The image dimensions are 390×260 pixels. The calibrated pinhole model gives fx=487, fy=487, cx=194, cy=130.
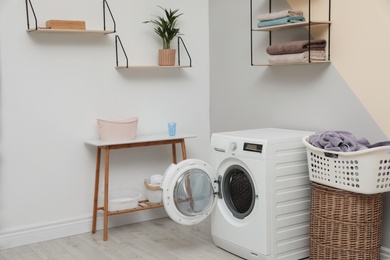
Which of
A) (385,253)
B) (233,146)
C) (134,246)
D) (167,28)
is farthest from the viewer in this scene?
(167,28)

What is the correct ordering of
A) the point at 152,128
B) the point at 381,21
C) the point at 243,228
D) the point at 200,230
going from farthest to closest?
the point at 152,128 → the point at 200,230 → the point at 243,228 → the point at 381,21

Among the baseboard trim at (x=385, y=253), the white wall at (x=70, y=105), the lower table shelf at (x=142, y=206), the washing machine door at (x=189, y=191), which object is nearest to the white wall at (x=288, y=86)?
the baseboard trim at (x=385, y=253)

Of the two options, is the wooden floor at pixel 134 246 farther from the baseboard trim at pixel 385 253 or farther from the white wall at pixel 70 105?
the baseboard trim at pixel 385 253

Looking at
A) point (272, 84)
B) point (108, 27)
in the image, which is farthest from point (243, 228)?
point (108, 27)

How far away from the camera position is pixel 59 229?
12.0ft

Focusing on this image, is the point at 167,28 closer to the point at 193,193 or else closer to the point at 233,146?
the point at 233,146

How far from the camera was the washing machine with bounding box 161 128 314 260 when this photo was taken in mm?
2900

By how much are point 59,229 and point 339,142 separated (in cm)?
216

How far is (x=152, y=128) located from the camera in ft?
13.2

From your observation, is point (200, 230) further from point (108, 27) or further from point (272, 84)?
point (108, 27)

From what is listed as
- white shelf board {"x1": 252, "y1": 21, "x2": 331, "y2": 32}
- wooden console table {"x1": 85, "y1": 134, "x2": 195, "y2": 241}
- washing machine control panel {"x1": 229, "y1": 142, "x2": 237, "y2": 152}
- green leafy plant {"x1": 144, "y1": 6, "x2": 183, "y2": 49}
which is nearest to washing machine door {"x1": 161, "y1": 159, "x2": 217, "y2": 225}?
washing machine control panel {"x1": 229, "y1": 142, "x2": 237, "y2": 152}

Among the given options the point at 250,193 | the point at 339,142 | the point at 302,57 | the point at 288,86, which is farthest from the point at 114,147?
the point at 339,142

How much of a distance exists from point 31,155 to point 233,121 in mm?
1640

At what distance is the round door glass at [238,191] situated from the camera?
304 cm
